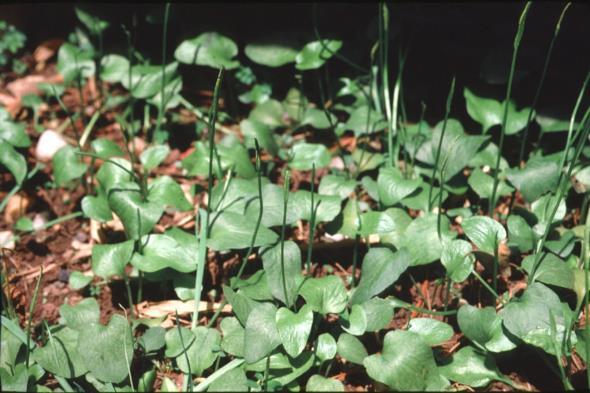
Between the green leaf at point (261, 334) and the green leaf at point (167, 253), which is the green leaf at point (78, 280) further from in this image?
the green leaf at point (261, 334)

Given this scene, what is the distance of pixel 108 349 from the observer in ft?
4.57

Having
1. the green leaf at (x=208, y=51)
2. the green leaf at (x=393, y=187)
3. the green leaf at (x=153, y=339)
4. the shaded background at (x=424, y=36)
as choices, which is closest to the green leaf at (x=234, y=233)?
the green leaf at (x=153, y=339)

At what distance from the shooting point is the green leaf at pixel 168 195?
169 centimetres

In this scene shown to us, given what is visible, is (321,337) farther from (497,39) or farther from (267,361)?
(497,39)

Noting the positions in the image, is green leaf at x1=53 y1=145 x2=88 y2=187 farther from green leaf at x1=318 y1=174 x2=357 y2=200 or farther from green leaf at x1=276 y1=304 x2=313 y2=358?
green leaf at x1=276 y1=304 x2=313 y2=358

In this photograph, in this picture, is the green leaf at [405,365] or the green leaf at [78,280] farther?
the green leaf at [78,280]

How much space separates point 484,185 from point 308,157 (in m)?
0.55

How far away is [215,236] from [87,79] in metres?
1.24

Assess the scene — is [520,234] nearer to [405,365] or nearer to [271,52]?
[405,365]

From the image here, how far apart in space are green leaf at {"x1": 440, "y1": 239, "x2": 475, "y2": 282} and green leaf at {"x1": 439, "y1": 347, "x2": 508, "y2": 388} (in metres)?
0.18

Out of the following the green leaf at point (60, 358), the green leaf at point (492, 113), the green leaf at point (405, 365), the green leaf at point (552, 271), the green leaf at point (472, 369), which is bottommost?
the green leaf at point (60, 358)

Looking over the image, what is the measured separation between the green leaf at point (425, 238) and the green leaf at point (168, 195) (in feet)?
2.02

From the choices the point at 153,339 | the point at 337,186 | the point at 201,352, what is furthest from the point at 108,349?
the point at 337,186

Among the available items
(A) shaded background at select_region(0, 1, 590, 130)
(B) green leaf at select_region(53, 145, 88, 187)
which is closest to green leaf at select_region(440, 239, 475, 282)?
(A) shaded background at select_region(0, 1, 590, 130)
